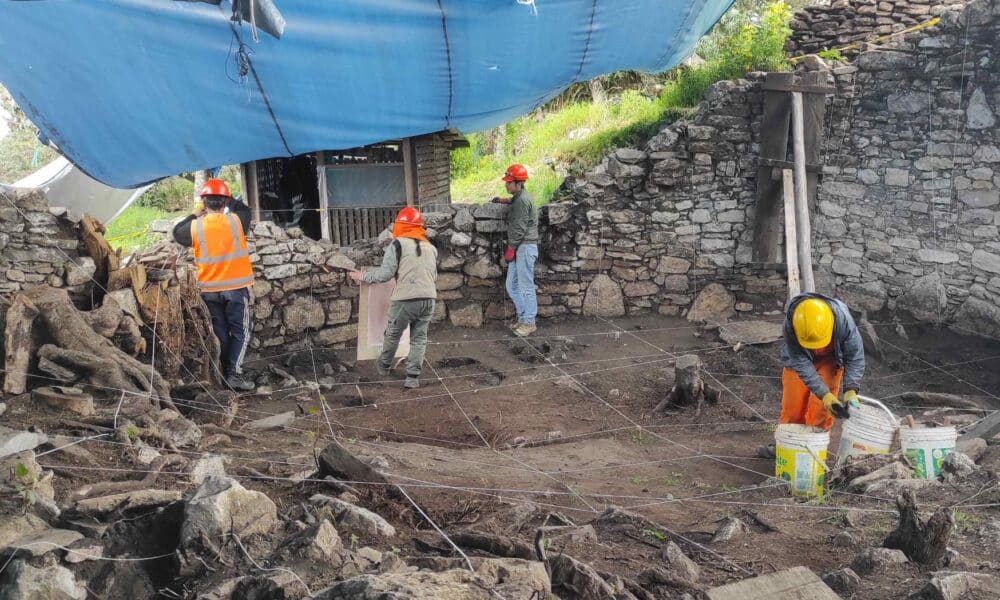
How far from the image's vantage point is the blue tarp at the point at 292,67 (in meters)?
5.79

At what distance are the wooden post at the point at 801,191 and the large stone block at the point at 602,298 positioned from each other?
207 centimetres

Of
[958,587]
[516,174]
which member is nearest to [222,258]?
[516,174]

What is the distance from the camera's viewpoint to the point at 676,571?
3.62 metres

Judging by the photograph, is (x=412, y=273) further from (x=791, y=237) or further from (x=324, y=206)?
(x=791, y=237)

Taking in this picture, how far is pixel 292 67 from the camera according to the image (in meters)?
6.43

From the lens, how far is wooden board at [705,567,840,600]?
3.23 m

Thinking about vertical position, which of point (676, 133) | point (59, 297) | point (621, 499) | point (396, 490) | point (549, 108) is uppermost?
point (549, 108)

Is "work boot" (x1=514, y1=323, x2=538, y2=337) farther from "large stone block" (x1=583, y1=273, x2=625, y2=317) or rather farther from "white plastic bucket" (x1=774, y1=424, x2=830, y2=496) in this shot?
"white plastic bucket" (x1=774, y1=424, x2=830, y2=496)

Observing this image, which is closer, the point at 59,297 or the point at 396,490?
the point at 396,490

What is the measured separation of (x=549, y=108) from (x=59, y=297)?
9.66 metres

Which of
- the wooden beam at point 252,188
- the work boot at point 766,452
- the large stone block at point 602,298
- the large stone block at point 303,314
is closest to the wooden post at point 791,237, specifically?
the large stone block at point 602,298

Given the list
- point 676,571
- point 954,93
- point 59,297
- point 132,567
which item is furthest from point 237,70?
point 954,93

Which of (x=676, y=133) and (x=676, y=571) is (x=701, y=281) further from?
(x=676, y=571)

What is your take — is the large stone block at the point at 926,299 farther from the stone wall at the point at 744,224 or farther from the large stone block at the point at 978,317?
the large stone block at the point at 978,317
